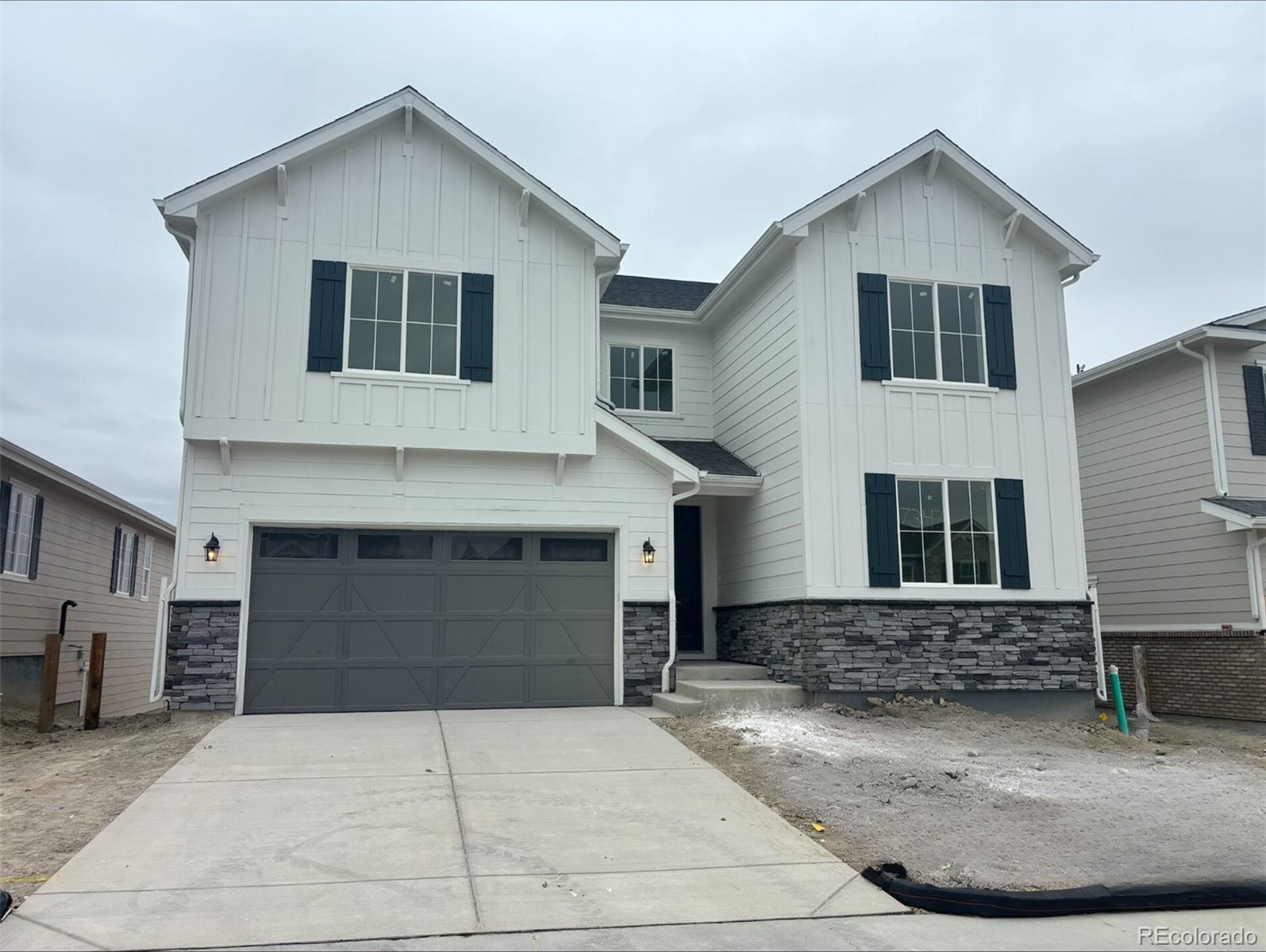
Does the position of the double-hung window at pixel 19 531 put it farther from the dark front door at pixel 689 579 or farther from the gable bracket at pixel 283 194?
the dark front door at pixel 689 579

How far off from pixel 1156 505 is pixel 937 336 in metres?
5.04

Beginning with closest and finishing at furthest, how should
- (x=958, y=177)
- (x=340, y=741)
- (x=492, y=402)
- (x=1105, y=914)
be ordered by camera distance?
1. (x=1105, y=914)
2. (x=340, y=741)
3. (x=492, y=402)
4. (x=958, y=177)

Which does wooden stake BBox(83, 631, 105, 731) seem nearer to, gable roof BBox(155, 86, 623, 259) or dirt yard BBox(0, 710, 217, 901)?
dirt yard BBox(0, 710, 217, 901)

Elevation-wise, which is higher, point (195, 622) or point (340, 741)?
point (195, 622)

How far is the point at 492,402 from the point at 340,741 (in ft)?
14.1

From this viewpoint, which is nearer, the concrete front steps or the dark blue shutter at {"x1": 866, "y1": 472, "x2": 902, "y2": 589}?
the concrete front steps

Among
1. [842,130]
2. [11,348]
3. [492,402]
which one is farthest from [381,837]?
[842,130]

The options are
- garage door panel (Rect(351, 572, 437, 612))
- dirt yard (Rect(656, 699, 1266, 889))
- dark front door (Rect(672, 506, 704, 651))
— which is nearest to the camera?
dirt yard (Rect(656, 699, 1266, 889))

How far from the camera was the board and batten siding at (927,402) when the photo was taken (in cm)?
1125

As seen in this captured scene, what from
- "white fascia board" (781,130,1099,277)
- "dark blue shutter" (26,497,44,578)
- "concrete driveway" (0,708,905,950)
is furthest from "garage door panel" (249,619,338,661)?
"white fascia board" (781,130,1099,277)

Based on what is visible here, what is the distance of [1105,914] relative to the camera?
496 cm

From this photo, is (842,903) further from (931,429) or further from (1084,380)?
(1084,380)

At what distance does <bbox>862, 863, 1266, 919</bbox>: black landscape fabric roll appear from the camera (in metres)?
4.93

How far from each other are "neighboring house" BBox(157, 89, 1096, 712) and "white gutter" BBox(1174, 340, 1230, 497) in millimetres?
2652
